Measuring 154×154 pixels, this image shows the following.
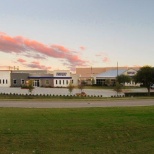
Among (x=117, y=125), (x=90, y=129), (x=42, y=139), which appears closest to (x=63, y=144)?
(x=42, y=139)

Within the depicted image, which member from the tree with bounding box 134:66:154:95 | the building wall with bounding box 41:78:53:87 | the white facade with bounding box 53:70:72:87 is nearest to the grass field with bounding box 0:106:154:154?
the tree with bounding box 134:66:154:95

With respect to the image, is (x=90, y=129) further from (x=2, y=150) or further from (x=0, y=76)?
(x=0, y=76)

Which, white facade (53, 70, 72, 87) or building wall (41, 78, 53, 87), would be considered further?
building wall (41, 78, 53, 87)

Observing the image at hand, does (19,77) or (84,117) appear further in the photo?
(19,77)

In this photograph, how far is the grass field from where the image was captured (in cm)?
1281

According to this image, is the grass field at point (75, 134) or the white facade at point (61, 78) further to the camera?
the white facade at point (61, 78)

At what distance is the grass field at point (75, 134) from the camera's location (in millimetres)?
12812

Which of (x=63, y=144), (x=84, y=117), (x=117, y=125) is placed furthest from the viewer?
(x=84, y=117)

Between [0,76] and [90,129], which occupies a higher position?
[0,76]

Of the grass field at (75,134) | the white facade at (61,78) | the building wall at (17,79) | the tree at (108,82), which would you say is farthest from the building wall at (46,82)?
the grass field at (75,134)

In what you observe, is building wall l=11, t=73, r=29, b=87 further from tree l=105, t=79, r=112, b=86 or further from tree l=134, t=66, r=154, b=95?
tree l=134, t=66, r=154, b=95

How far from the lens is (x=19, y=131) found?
14.4m

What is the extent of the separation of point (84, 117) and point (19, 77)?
74.1 m

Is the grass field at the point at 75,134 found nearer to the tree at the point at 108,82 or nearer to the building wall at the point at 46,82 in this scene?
the building wall at the point at 46,82
